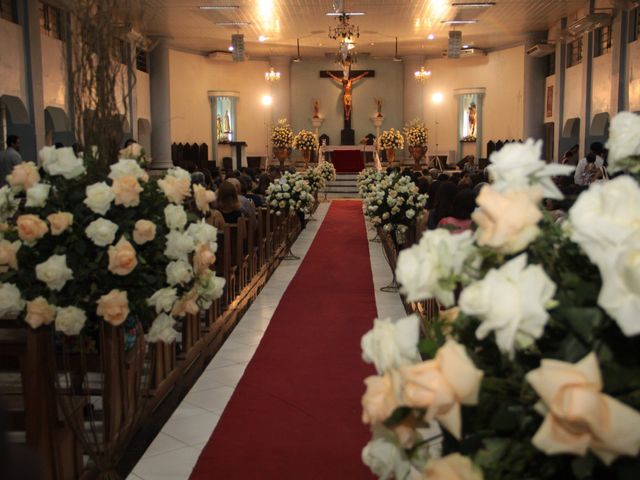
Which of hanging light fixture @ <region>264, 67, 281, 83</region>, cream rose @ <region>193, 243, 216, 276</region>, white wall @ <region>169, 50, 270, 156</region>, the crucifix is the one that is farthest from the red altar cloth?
cream rose @ <region>193, 243, 216, 276</region>

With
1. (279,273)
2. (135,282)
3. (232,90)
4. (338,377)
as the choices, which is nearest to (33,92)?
(279,273)

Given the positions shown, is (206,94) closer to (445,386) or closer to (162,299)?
(162,299)

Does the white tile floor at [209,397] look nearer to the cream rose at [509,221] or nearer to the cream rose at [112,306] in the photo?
the cream rose at [112,306]

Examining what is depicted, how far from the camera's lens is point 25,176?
3.59m

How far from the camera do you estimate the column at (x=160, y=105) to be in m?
22.7

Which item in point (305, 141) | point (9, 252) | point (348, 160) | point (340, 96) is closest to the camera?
point (9, 252)

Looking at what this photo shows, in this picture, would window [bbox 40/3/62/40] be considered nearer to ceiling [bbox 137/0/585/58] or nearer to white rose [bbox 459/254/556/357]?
ceiling [bbox 137/0/585/58]

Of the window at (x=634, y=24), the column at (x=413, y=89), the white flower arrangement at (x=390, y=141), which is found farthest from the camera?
the column at (x=413, y=89)

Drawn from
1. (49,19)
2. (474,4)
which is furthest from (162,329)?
(474,4)

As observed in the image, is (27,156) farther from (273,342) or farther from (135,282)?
(135,282)

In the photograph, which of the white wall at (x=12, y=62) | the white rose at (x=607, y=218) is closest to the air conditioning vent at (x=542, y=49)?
the white wall at (x=12, y=62)

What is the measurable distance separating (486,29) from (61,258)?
20167 mm

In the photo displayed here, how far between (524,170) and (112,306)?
2.29 meters

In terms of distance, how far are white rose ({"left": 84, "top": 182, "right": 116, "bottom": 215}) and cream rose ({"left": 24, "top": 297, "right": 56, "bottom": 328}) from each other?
1.46 feet
